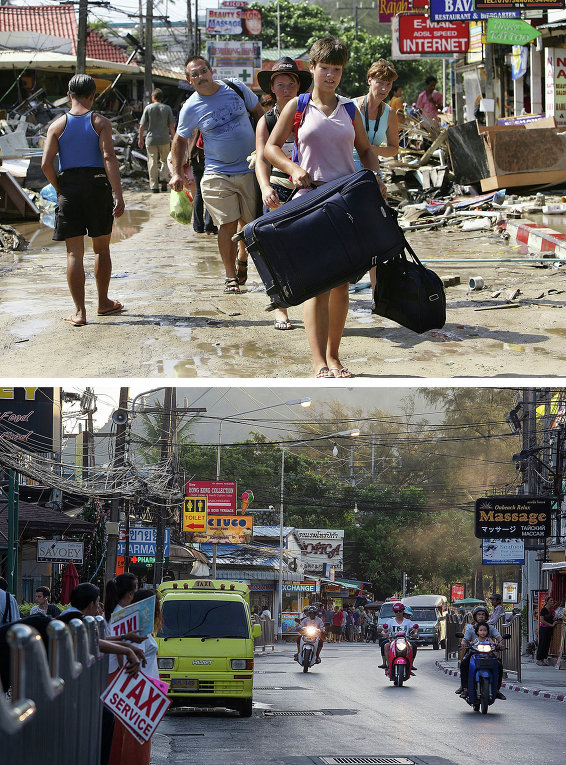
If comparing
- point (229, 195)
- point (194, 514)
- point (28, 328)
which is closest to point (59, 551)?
point (229, 195)

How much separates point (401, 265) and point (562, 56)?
2243 cm

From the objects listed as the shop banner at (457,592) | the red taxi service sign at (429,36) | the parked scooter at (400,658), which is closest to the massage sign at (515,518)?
the parked scooter at (400,658)

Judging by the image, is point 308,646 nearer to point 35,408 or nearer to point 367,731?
point 367,731

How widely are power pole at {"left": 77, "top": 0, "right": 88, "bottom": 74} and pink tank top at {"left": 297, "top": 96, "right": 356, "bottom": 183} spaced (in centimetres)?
2404

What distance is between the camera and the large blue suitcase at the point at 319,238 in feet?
22.1

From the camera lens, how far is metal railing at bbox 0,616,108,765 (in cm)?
262

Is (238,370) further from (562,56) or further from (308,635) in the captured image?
(562,56)

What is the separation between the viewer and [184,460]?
52500 millimetres

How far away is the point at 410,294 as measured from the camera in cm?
758

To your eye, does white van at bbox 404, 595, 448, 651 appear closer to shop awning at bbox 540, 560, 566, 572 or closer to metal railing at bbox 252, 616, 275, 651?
metal railing at bbox 252, 616, 275, 651

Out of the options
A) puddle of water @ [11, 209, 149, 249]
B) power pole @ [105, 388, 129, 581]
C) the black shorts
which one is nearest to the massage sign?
power pole @ [105, 388, 129, 581]

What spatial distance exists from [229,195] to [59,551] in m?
9.46

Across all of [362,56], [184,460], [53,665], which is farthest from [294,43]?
[53,665]

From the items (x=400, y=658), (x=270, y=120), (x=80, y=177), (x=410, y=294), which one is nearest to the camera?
(x=410, y=294)
